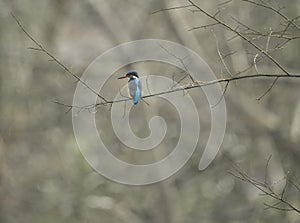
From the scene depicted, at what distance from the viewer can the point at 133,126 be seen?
1185 cm

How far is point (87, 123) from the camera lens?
39.4ft

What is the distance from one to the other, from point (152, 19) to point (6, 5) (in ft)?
8.04

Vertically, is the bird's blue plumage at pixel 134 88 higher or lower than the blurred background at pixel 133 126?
lower

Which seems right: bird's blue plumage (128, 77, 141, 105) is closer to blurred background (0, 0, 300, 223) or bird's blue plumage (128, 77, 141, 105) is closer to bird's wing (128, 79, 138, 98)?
bird's wing (128, 79, 138, 98)

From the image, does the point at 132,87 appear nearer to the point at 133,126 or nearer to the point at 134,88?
the point at 134,88

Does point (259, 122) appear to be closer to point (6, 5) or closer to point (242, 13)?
point (242, 13)

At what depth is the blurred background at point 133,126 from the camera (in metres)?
10.4

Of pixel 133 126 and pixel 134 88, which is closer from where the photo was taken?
pixel 134 88

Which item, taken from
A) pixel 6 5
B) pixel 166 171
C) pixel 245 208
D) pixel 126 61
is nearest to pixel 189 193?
pixel 166 171

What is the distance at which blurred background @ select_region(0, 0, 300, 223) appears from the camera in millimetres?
10422

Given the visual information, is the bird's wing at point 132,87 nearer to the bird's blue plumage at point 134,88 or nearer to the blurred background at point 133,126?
the bird's blue plumage at point 134,88

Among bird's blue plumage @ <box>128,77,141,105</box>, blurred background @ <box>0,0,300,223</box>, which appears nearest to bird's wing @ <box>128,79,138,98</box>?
bird's blue plumage @ <box>128,77,141,105</box>

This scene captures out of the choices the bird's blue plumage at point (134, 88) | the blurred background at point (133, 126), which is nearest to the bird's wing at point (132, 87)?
the bird's blue plumage at point (134, 88)

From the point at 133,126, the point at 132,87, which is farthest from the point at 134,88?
the point at 133,126
